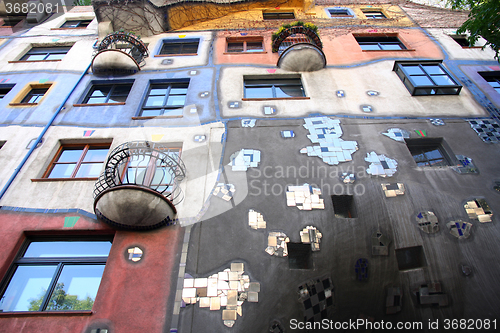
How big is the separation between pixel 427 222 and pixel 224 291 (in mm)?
4114

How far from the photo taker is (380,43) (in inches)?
508

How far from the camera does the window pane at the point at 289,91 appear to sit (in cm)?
1014

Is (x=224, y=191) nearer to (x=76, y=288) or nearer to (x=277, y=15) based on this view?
(x=76, y=288)

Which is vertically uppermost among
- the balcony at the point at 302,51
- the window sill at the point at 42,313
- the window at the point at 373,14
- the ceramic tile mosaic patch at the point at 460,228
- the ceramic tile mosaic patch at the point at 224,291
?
the window at the point at 373,14

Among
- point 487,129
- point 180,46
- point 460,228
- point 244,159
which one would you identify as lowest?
point 460,228

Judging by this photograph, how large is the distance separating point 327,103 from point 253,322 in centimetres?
618

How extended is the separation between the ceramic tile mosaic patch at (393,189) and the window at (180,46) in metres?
8.78

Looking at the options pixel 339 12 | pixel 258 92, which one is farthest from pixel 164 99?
pixel 339 12

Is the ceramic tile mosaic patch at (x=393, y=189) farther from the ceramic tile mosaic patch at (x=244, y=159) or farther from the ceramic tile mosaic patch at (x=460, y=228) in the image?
the ceramic tile mosaic patch at (x=244, y=159)

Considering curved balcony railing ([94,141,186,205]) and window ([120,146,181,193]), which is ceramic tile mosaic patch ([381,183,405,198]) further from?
window ([120,146,181,193])

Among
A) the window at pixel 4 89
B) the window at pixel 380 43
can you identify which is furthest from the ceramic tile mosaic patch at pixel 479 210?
the window at pixel 4 89

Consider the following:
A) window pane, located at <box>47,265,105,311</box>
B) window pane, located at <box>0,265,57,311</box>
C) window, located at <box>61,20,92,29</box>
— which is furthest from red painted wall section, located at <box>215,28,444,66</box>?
window pane, located at <box>0,265,57,311</box>

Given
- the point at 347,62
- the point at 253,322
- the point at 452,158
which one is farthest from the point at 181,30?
the point at 253,322

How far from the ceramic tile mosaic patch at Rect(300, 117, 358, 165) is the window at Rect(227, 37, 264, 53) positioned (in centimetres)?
554
